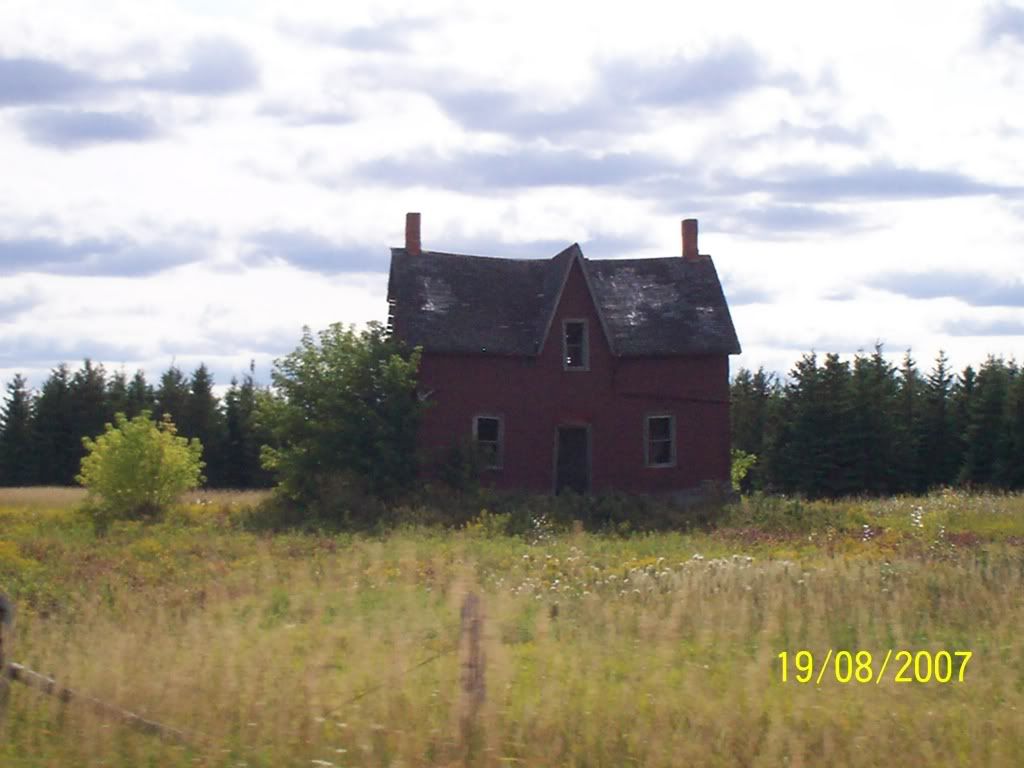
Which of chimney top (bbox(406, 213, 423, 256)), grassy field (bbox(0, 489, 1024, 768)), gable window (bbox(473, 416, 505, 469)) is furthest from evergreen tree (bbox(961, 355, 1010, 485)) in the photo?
grassy field (bbox(0, 489, 1024, 768))

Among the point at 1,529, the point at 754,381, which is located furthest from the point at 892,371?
the point at 1,529

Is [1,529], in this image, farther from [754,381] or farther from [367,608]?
[754,381]

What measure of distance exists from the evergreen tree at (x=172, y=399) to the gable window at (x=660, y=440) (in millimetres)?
30591

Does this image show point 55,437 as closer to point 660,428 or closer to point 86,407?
point 86,407

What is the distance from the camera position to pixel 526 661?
9609 mm

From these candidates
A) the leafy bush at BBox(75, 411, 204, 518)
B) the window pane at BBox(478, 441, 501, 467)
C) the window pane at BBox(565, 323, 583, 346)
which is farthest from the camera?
the window pane at BBox(565, 323, 583, 346)

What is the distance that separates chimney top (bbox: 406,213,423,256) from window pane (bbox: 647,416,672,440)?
8.33 m

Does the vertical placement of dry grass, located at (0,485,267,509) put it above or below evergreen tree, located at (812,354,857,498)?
below

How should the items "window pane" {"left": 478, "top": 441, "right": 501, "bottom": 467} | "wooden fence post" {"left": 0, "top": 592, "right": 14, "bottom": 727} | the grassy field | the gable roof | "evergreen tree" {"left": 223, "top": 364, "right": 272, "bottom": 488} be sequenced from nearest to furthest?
the grassy field < "wooden fence post" {"left": 0, "top": 592, "right": 14, "bottom": 727} < "window pane" {"left": 478, "top": 441, "right": 501, "bottom": 467} < the gable roof < "evergreen tree" {"left": 223, "top": 364, "right": 272, "bottom": 488}

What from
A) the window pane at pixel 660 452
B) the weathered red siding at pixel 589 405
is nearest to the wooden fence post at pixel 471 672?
the weathered red siding at pixel 589 405

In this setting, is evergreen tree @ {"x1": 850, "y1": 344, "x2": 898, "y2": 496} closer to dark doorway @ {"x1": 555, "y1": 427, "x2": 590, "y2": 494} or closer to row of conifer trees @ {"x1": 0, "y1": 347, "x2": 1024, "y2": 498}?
row of conifer trees @ {"x1": 0, "y1": 347, "x2": 1024, "y2": 498}

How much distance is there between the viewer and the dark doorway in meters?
34.3

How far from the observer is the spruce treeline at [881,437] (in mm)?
51188

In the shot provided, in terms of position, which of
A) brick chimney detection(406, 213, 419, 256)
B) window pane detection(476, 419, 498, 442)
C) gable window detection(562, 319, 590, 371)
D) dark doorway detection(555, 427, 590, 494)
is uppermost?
brick chimney detection(406, 213, 419, 256)
